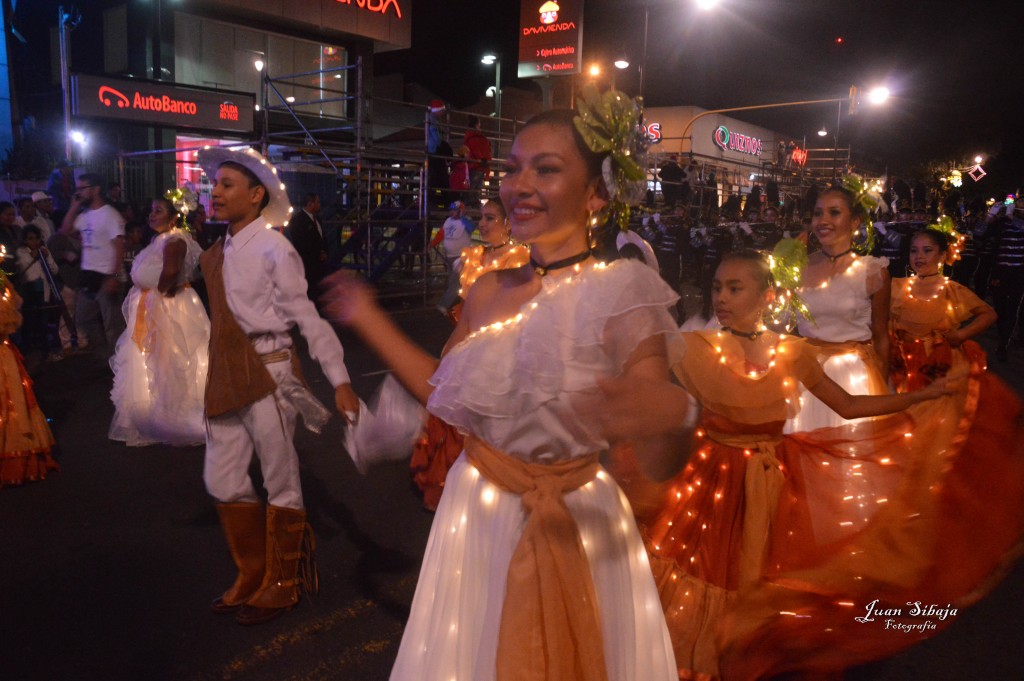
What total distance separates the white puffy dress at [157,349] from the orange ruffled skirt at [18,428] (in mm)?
704

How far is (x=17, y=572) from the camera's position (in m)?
4.57

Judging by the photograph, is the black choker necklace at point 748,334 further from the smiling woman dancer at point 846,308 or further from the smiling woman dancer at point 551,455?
the smiling woman dancer at point 551,455

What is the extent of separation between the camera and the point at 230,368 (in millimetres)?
3871

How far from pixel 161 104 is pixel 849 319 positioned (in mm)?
14938

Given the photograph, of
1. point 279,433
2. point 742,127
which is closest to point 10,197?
point 279,433

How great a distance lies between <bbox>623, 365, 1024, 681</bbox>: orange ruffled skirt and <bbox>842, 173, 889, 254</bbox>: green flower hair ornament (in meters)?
2.11

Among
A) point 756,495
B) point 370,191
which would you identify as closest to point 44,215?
point 370,191

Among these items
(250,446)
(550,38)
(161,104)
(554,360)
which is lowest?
(250,446)

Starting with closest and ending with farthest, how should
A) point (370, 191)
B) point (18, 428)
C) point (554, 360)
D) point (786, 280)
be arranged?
point (554, 360) < point (786, 280) < point (18, 428) < point (370, 191)

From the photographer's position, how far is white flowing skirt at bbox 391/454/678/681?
2104 mm

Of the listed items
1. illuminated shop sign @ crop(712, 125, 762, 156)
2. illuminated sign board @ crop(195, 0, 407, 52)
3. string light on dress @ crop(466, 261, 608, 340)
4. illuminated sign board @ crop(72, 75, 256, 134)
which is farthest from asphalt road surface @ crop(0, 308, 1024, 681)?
illuminated shop sign @ crop(712, 125, 762, 156)

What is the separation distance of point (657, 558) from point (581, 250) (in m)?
1.77

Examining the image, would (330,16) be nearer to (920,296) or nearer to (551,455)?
(920,296)

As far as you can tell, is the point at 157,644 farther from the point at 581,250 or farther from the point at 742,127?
the point at 742,127
